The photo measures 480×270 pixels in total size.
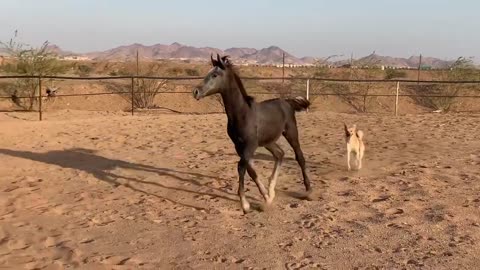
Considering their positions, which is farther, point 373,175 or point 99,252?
point 373,175

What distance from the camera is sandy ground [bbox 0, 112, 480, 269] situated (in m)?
4.62

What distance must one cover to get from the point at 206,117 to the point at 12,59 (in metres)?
11.7

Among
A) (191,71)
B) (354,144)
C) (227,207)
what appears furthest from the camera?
(191,71)

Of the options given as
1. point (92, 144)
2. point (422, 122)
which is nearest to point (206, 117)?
point (92, 144)

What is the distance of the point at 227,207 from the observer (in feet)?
20.5

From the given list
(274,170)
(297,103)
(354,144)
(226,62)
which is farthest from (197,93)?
(354,144)

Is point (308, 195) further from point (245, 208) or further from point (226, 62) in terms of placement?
point (226, 62)

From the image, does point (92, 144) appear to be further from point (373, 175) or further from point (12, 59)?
point (12, 59)

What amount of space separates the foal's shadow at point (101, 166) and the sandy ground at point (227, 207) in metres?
0.02

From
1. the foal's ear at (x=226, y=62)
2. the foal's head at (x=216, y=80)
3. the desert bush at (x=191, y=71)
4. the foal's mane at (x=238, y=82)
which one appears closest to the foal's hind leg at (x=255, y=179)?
the foal's mane at (x=238, y=82)

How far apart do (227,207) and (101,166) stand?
3.43m

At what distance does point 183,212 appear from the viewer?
20.1 ft

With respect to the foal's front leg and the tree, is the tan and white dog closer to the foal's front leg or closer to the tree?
the foal's front leg

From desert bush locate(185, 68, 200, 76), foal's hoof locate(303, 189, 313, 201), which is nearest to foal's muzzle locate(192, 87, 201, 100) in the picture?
foal's hoof locate(303, 189, 313, 201)
